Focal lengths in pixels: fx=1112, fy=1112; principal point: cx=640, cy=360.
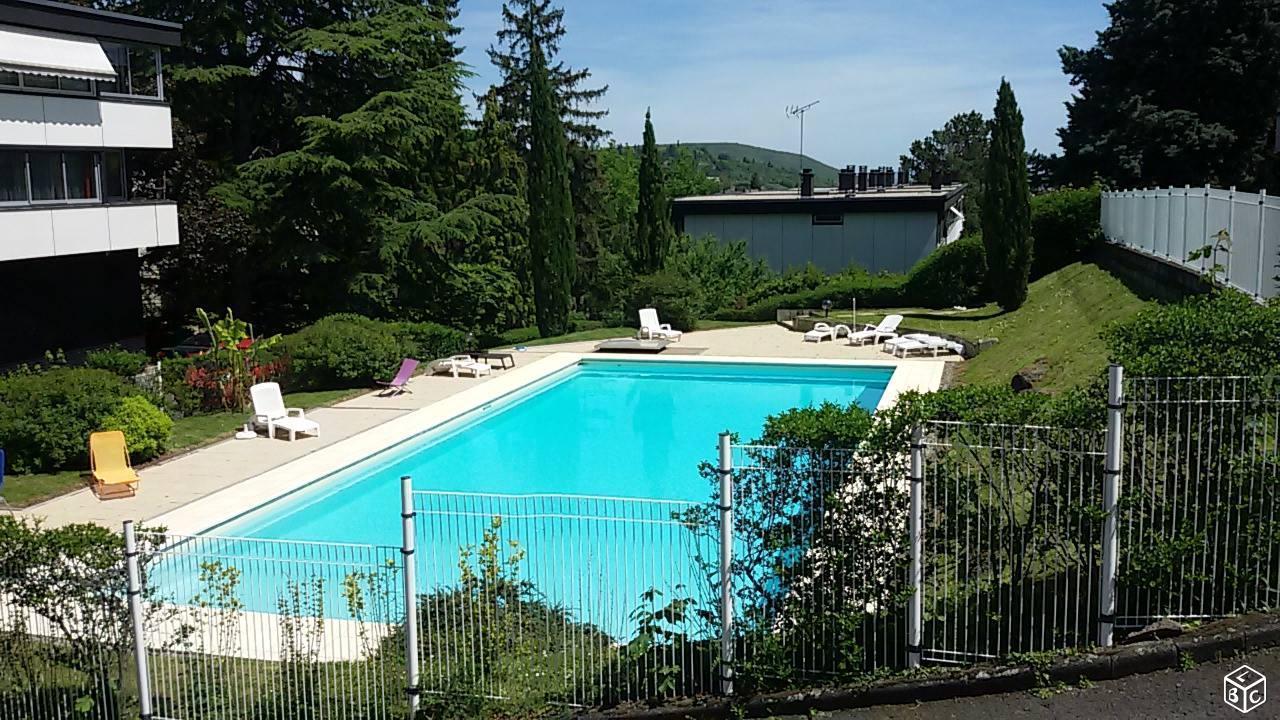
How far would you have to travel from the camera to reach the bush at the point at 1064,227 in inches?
1216

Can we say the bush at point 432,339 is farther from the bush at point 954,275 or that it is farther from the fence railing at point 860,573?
the fence railing at point 860,573

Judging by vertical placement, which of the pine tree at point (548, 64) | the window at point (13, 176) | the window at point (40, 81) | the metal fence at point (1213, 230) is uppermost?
the pine tree at point (548, 64)

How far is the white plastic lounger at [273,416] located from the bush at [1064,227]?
845 inches

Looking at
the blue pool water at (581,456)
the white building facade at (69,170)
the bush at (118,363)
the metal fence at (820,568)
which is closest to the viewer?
the metal fence at (820,568)

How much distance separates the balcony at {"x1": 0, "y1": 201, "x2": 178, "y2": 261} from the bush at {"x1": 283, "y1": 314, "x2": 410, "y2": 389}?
4.64 metres

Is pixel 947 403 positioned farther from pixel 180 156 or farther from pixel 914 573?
pixel 180 156

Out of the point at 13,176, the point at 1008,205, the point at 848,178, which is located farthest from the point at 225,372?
Answer: the point at 848,178

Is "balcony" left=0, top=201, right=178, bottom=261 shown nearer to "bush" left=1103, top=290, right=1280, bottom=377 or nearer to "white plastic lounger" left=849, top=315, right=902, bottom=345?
"white plastic lounger" left=849, top=315, right=902, bottom=345

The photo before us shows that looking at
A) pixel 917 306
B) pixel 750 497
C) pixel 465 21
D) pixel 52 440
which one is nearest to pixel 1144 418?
pixel 750 497

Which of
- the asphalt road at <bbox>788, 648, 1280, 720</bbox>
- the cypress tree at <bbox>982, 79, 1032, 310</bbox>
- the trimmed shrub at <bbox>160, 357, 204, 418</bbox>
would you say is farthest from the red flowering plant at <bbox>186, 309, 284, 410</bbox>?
the cypress tree at <bbox>982, 79, 1032, 310</bbox>

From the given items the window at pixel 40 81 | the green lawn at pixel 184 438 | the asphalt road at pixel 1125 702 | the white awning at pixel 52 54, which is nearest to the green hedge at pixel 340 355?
the green lawn at pixel 184 438

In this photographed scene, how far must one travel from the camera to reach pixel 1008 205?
2942 cm

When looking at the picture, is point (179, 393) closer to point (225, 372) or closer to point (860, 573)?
point (225, 372)

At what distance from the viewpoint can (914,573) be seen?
7.70m
